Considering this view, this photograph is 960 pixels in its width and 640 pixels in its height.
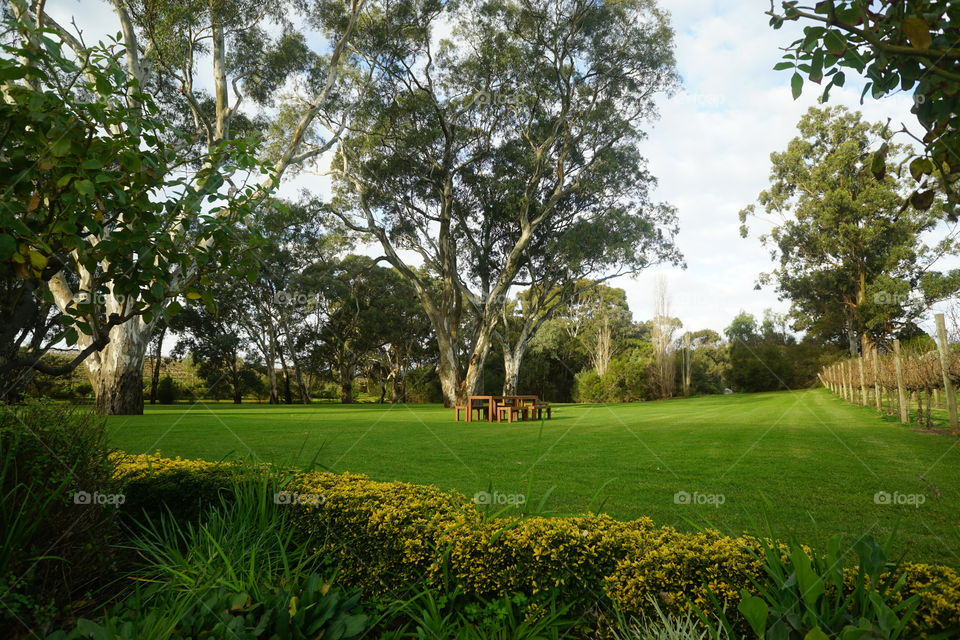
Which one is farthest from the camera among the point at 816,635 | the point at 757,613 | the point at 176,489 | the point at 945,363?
the point at 945,363

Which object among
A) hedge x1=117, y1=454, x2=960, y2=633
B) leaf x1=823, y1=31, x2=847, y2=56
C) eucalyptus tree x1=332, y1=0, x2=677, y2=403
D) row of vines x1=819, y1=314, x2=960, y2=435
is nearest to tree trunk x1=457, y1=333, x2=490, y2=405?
eucalyptus tree x1=332, y1=0, x2=677, y2=403

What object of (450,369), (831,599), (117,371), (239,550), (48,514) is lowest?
(239,550)

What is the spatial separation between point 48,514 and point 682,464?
23.8 ft

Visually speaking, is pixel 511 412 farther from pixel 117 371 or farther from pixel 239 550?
pixel 239 550

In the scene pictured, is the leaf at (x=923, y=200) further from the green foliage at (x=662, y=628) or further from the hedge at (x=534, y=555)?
the green foliage at (x=662, y=628)

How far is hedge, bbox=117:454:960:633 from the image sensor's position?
2.50 m

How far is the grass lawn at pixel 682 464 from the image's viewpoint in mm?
4688

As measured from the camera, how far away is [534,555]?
Answer: 2.81 metres

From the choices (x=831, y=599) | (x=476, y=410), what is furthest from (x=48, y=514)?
(x=476, y=410)

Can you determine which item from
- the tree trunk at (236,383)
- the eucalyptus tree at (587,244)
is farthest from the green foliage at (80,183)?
the tree trunk at (236,383)

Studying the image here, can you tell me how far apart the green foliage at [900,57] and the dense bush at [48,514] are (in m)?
3.87

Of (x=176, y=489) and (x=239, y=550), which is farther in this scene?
(x=176, y=489)

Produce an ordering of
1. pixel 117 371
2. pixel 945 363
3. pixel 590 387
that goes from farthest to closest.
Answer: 1. pixel 590 387
2. pixel 117 371
3. pixel 945 363

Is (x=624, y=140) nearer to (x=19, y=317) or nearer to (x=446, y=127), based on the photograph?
(x=446, y=127)
